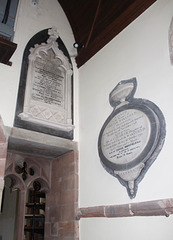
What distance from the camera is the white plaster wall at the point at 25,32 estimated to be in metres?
3.55

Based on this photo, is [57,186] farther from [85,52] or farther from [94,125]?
[85,52]

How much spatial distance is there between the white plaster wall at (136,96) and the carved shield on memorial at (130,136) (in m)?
0.08

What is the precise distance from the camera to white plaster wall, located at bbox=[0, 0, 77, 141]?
3.55m

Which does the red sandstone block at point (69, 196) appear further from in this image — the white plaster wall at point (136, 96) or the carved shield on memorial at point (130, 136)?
the carved shield on memorial at point (130, 136)

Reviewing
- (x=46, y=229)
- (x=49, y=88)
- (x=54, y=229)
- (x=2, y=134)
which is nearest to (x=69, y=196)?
(x=54, y=229)

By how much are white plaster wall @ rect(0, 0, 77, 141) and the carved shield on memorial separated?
1383mm

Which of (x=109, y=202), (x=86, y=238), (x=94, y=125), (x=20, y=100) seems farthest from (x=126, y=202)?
(x=20, y=100)

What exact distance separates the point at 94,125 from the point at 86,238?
156 centimetres

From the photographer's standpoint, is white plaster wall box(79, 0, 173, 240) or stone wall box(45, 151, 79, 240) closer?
white plaster wall box(79, 0, 173, 240)

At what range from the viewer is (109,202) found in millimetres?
3113

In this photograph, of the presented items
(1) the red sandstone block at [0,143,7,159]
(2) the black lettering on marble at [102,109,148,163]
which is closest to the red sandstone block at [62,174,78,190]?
(2) the black lettering on marble at [102,109,148,163]

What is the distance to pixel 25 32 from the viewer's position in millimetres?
4297

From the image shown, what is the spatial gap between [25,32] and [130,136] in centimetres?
264

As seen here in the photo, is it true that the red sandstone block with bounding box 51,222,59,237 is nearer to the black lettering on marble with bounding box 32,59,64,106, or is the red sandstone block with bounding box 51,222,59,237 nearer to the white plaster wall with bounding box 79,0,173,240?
the white plaster wall with bounding box 79,0,173,240
